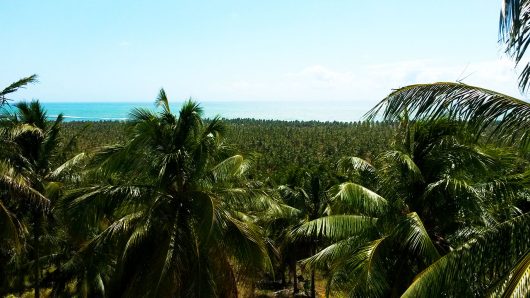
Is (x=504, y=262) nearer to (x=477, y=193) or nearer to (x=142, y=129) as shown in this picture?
(x=477, y=193)

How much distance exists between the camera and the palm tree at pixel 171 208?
8.04m

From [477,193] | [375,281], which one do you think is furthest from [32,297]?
[477,193]

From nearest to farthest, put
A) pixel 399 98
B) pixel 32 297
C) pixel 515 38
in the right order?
pixel 515 38 → pixel 399 98 → pixel 32 297

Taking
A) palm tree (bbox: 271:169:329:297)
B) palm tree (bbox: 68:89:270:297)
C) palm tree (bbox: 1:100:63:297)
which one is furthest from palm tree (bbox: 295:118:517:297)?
palm tree (bbox: 271:169:329:297)

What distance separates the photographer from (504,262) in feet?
16.9

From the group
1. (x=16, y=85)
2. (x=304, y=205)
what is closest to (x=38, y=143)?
(x=16, y=85)

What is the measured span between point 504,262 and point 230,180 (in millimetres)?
5700

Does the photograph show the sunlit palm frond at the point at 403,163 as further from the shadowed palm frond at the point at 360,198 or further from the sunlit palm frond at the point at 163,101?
the sunlit palm frond at the point at 163,101

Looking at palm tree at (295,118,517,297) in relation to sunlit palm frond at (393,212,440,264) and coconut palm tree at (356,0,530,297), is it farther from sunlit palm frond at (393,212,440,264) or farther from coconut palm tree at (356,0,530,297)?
coconut palm tree at (356,0,530,297)

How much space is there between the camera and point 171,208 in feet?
28.2

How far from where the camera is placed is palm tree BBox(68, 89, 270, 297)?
8.04m

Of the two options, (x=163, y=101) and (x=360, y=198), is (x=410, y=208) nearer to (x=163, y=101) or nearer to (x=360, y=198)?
(x=360, y=198)

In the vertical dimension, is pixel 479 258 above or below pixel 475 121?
below

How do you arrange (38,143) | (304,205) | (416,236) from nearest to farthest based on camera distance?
1. (416,236)
2. (38,143)
3. (304,205)
